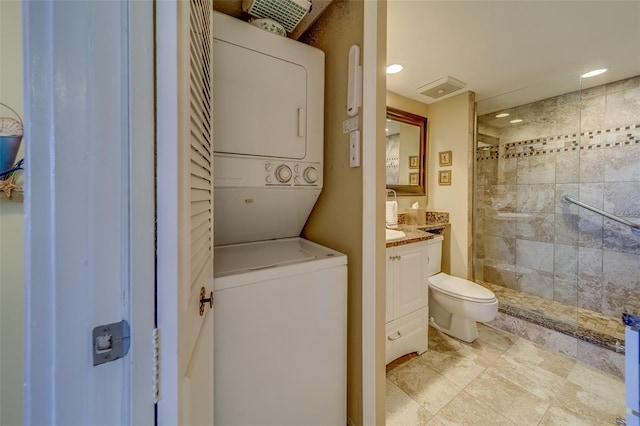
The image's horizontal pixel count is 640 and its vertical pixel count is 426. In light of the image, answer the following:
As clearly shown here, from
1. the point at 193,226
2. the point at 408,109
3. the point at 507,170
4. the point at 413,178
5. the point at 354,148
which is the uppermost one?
the point at 408,109

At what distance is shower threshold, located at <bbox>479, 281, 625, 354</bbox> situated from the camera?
6.42ft

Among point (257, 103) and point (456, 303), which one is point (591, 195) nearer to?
point (456, 303)

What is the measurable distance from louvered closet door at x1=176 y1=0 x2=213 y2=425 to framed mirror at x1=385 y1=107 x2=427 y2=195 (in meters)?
2.08

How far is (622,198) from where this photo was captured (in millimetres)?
2230

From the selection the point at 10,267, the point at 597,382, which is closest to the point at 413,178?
the point at 597,382

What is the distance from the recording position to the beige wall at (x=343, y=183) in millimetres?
1030

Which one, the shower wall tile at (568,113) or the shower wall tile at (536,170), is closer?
the shower wall tile at (568,113)

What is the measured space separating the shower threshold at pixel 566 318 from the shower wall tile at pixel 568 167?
132 centimetres

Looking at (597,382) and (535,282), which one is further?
(535,282)

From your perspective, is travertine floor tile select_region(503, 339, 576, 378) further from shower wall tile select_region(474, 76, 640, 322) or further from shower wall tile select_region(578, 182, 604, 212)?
shower wall tile select_region(578, 182, 604, 212)

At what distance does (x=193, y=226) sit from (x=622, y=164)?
11.9 feet

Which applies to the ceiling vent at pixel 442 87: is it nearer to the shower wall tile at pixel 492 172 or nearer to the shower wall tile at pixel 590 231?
the shower wall tile at pixel 492 172

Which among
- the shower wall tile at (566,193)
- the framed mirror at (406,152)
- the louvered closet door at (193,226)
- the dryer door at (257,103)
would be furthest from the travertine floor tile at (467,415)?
the shower wall tile at (566,193)

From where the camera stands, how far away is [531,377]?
1615mm
